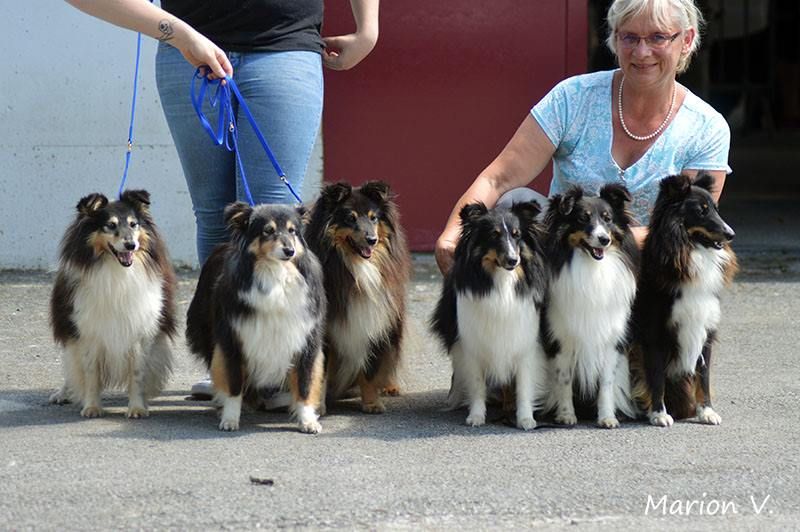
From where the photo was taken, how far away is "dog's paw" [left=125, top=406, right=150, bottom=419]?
500 cm

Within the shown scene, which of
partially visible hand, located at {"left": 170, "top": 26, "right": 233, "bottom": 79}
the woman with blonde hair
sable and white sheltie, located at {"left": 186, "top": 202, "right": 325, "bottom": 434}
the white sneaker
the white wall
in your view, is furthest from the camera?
the white wall

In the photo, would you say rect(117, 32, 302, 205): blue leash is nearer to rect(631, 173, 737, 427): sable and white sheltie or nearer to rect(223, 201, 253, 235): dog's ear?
rect(223, 201, 253, 235): dog's ear

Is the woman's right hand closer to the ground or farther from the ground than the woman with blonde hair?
farther from the ground

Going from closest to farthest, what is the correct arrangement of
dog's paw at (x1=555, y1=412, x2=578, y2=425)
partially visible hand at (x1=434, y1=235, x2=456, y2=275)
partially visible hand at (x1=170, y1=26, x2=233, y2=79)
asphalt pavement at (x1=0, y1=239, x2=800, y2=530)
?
1. asphalt pavement at (x1=0, y1=239, x2=800, y2=530)
2. partially visible hand at (x1=170, y1=26, x2=233, y2=79)
3. dog's paw at (x1=555, y1=412, x2=578, y2=425)
4. partially visible hand at (x1=434, y1=235, x2=456, y2=275)

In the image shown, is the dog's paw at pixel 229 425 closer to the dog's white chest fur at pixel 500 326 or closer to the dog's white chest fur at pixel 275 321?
the dog's white chest fur at pixel 275 321

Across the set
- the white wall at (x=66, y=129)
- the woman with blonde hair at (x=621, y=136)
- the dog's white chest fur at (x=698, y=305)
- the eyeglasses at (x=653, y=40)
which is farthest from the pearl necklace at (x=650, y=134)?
the white wall at (x=66, y=129)

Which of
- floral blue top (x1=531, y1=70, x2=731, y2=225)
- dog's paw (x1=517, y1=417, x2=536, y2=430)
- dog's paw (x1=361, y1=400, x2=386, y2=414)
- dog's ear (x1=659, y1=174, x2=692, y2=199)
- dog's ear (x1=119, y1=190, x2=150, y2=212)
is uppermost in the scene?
floral blue top (x1=531, y1=70, x2=731, y2=225)

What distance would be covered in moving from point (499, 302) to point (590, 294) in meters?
0.35

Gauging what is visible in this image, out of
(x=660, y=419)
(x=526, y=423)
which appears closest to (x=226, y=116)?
(x=526, y=423)

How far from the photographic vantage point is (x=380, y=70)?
8.63 metres

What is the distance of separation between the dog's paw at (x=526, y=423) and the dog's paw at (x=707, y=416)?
68cm

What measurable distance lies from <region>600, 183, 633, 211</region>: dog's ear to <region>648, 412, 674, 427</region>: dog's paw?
84 centimetres

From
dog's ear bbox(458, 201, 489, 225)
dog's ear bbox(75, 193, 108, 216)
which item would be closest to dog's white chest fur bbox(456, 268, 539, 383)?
dog's ear bbox(458, 201, 489, 225)

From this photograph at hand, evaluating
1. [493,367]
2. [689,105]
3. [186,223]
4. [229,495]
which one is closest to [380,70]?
[186,223]
